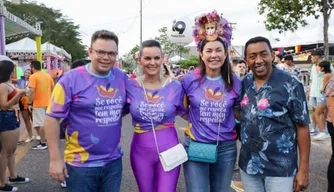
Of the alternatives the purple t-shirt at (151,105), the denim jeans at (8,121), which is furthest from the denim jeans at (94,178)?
the denim jeans at (8,121)

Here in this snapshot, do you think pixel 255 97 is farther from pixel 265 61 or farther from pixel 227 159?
pixel 227 159

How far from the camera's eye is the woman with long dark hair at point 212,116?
2812 millimetres

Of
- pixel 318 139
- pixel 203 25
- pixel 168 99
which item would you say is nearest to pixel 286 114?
pixel 168 99

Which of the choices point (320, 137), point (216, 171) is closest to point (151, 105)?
point (216, 171)

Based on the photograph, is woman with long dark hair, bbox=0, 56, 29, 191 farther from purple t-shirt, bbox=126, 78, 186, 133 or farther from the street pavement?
purple t-shirt, bbox=126, 78, 186, 133

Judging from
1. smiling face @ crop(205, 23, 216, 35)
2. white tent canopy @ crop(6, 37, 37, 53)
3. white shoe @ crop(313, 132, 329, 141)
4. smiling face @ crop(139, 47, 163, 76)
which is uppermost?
white tent canopy @ crop(6, 37, 37, 53)

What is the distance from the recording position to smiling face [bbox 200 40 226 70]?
2855 millimetres

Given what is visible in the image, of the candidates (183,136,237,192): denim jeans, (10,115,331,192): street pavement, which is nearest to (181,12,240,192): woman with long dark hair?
(183,136,237,192): denim jeans

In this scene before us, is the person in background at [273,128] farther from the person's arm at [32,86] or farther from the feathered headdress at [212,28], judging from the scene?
the person's arm at [32,86]

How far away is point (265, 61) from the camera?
2.51 metres

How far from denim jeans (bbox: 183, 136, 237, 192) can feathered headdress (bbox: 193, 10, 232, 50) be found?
2.92ft

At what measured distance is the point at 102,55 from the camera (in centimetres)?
254

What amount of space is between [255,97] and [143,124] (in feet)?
2.92

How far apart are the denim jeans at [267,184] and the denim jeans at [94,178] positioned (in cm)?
97
